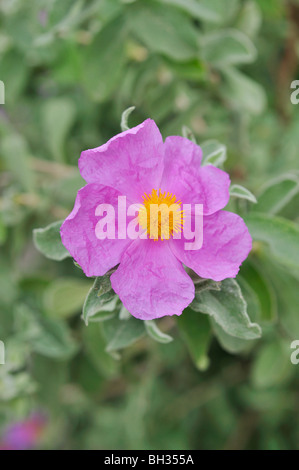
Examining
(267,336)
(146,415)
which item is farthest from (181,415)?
(267,336)

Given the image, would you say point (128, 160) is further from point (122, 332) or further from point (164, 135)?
point (164, 135)

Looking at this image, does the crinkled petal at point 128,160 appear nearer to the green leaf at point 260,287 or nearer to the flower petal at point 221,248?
the flower petal at point 221,248

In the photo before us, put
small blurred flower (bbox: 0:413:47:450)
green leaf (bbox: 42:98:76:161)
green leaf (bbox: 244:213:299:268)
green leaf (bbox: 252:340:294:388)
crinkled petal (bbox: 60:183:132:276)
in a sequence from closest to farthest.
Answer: crinkled petal (bbox: 60:183:132:276), green leaf (bbox: 244:213:299:268), green leaf (bbox: 252:340:294:388), green leaf (bbox: 42:98:76:161), small blurred flower (bbox: 0:413:47:450)

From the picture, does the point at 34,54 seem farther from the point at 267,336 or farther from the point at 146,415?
the point at 146,415

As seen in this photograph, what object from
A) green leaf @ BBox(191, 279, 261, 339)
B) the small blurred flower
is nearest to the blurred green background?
green leaf @ BBox(191, 279, 261, 339)

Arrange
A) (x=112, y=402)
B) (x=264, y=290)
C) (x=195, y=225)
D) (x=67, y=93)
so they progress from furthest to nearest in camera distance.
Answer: (x=112, y=402) < (x=67, y=93) < (x=264, y=290) < (x=195, y=225)

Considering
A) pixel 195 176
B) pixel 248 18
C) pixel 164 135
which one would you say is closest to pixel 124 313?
pixel 195 176

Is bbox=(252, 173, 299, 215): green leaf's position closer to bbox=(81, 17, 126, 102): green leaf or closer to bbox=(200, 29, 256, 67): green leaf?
bbox=(200, 29, 256, 67): green leaf

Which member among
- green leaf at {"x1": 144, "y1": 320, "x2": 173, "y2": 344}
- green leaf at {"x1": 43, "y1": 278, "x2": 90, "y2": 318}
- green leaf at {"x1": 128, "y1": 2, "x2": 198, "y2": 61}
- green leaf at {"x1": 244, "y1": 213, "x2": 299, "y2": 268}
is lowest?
green leaf at {"x1": 43, "y1": 278, "x2": 90, "y2": 318}

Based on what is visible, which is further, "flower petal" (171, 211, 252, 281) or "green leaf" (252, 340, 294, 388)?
"green leaf" (252, 340, 294, 388)
